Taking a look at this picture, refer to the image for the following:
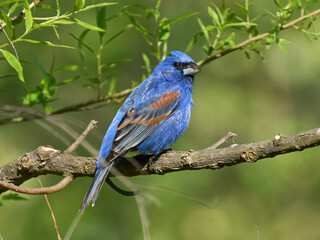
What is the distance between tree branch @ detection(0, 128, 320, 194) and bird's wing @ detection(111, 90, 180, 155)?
37 centimetres

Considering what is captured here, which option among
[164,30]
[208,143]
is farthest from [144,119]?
[208,143]

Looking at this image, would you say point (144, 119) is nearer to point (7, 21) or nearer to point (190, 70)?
point (190, 70)

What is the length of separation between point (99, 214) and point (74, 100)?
1.63 meters

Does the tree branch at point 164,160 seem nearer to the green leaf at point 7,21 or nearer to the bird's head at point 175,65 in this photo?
the green leaf at point 7,21

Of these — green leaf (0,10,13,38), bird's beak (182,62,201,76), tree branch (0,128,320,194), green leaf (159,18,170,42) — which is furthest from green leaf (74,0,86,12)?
bird's beak (182,62,201,76)

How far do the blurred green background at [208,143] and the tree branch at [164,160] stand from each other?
2608 millimetres

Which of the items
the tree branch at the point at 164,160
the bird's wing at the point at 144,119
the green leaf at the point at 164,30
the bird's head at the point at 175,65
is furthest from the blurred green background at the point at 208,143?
the tree branch at the point at 164,160

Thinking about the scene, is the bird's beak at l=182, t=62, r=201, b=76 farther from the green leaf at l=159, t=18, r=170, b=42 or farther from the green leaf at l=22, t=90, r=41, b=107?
the green leaf at l=22, t=90, r=41, b=107

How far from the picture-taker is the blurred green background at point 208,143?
5953mm

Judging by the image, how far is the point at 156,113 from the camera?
3.99 meters

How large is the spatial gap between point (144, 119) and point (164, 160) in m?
1.08

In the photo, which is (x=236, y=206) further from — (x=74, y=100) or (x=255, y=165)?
(x=74, y=100)

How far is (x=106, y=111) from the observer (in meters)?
6.70

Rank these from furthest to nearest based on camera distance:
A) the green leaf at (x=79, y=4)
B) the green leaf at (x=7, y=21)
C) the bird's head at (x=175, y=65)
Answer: the bird's head at (x=175, y=65) → the green leaf at (x=79, y=4) → the green leaf at (x=7, y=21)
